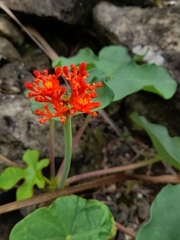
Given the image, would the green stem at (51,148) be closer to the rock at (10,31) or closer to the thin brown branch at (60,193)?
the thin brown branch at (60,193)

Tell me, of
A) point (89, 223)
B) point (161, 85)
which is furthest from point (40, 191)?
point (161, 85)

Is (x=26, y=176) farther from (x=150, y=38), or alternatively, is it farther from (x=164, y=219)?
(x=150, y=38)

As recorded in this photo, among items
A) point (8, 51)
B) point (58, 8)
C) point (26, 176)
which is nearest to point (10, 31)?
point (8, 51)

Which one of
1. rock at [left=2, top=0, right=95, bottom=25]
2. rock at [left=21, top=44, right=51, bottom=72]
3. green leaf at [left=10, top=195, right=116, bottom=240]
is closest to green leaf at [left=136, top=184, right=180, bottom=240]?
green leaf at [left=10, top=195, right=116, bottom=240]

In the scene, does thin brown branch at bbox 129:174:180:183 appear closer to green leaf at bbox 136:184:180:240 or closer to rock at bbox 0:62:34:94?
green leaf at bbox 136:184:180:240

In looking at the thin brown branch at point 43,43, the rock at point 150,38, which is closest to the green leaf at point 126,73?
the rock at point 150,38

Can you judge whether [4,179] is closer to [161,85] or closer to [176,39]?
[161,85]
